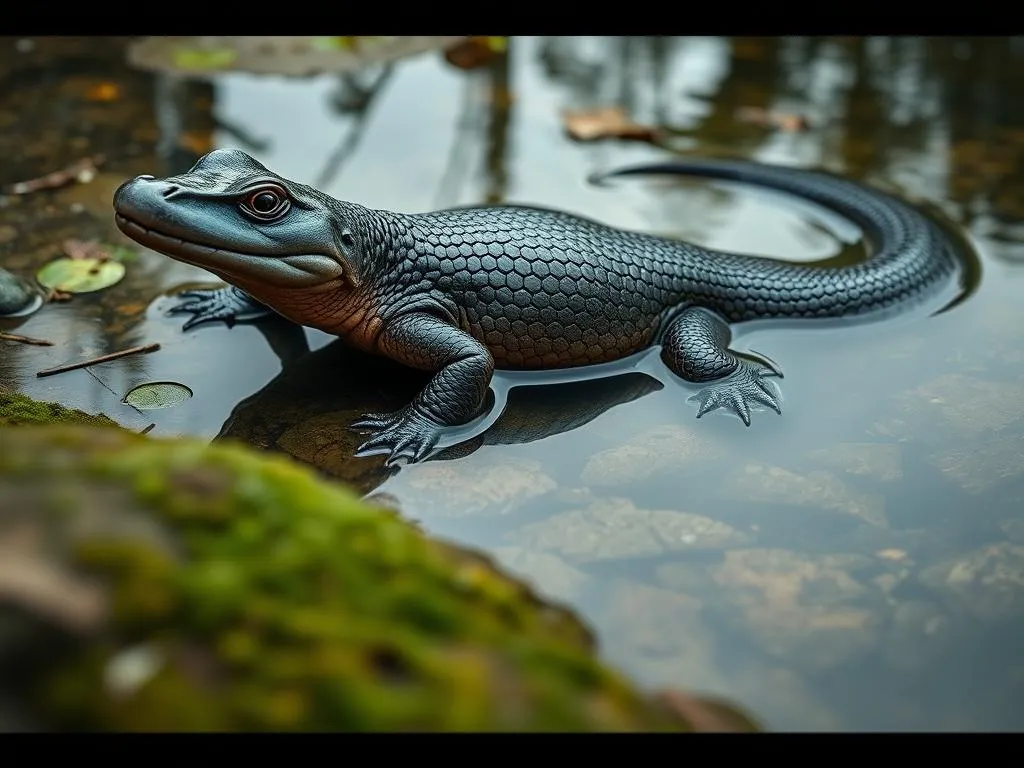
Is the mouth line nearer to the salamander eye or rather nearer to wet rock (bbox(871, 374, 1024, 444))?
the salamander eye

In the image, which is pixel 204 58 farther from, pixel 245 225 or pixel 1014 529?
pixel 1014 529

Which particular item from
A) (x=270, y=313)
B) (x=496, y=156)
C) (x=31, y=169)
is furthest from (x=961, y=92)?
(x=31, y=169)

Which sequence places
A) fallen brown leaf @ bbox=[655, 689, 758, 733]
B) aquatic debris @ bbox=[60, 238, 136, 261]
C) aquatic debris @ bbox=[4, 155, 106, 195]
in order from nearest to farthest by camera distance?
fallen brown leaf @ bbox=[655, 689, 758, 733] → aquatic debris @ bbox=[60, 238, 136, 261] → aquatic debris @ bbox=[4, 155, 106, 195]

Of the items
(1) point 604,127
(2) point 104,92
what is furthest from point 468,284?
(2) point 104,92

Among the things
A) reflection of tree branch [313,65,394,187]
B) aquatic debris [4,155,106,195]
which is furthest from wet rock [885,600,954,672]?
aquatic debris [4,155,106,195]

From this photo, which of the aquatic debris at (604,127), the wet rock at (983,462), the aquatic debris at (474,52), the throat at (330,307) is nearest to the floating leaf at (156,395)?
the throat at (330,307)
